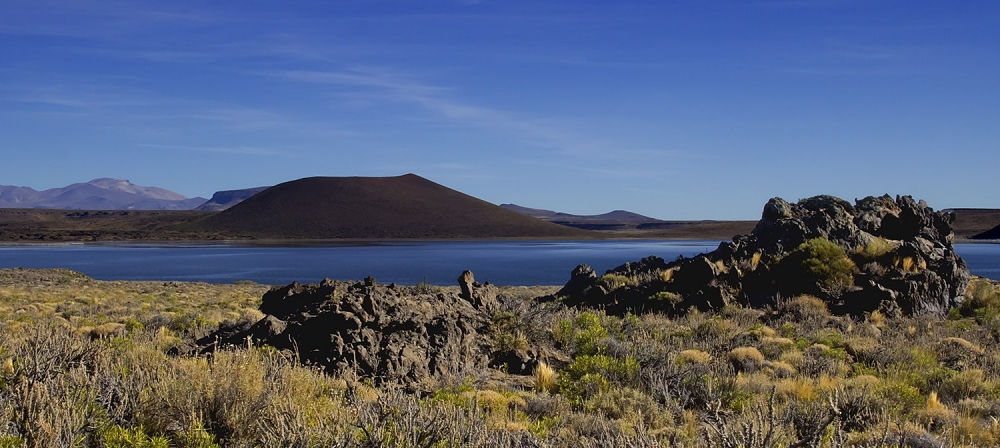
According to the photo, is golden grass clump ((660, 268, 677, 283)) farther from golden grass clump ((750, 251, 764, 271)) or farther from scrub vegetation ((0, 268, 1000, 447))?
scrub vegetation ((0, 268, 1000, 447))

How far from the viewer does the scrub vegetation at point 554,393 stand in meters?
4.83

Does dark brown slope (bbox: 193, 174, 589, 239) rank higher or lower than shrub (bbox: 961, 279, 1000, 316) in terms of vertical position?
higher

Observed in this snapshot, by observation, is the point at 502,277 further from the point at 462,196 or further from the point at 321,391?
the point at 462,196

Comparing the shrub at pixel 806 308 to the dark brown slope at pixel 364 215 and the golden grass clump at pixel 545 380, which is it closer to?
the golden grass clump at pixel 545 380

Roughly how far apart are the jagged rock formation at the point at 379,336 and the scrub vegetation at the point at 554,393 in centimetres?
26

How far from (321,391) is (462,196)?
189259 millimetres

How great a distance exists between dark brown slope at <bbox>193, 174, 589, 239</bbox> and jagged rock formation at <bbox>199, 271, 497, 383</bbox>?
149 metres

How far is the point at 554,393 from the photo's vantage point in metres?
8.18

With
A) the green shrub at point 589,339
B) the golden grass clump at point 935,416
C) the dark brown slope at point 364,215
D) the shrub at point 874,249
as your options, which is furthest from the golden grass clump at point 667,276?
the dark brown slope at point 364,215

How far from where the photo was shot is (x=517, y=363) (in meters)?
9.46

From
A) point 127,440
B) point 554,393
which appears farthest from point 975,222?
point 127,440

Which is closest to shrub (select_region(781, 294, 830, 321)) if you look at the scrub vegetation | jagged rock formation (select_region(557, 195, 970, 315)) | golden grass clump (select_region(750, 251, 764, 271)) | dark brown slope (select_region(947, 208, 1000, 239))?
jagged rock formation (select_region(557, 195, 970, 315))

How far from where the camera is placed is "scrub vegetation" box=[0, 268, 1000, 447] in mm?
4832

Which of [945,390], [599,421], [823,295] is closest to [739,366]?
[945,390]
